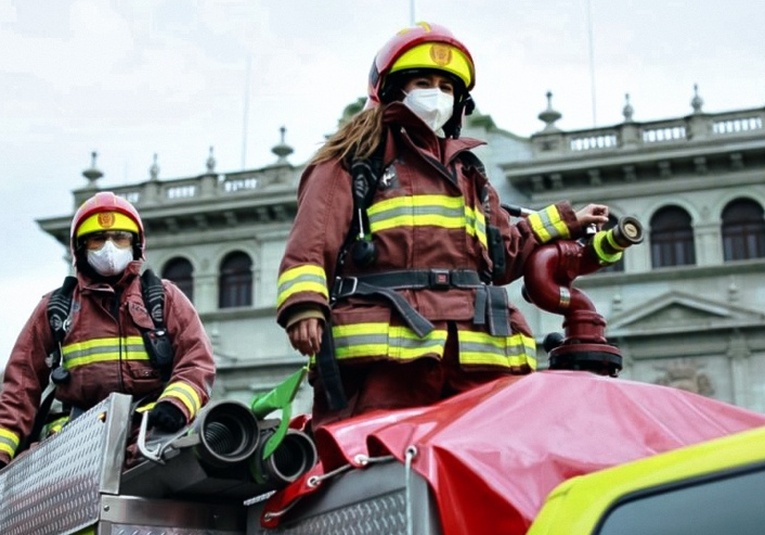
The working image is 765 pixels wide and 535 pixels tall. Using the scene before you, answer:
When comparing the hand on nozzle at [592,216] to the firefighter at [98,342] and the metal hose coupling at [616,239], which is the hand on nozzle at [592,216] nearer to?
the metal hose coupling at [616,239]

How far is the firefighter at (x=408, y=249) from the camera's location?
3.71 m

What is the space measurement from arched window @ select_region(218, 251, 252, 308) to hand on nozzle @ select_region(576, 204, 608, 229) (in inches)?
1012

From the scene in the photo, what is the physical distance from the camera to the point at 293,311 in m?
3.62

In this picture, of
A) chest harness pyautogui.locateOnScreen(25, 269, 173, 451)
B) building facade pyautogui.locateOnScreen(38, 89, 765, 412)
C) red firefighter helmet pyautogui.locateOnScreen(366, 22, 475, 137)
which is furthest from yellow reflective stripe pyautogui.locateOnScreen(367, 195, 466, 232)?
building facade pyautogui.locateOnScreen(38, 89, 765, 412)

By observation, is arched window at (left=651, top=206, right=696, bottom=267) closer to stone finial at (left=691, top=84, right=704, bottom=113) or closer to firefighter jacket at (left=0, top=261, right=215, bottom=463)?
stone finial at (left=691, top=84, right=704, bottom=113)

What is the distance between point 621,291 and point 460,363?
23.9 m

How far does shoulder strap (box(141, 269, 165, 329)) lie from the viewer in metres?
4.84

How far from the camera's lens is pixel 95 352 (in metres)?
4.75

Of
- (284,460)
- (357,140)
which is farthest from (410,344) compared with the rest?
(357,140)

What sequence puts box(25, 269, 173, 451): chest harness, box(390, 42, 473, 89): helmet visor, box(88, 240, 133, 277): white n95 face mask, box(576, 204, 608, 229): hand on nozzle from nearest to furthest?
1. box(390, 42, 473, 89): helmet visor
2. box(576, 204, 608, 229): hand on nozzle
3. box(25, 269, 173, 451): chest harness
4. box(88, 240, 133, 277): white n95 face mask

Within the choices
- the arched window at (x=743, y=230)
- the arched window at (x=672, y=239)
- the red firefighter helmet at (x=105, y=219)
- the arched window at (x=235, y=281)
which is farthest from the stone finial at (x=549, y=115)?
the red firefighter helmet at (x=105, y=219)

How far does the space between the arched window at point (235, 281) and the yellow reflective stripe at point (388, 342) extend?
26161mm

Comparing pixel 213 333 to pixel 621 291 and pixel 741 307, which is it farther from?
pixel 741 307

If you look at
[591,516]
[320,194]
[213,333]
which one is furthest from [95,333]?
[213,333]
